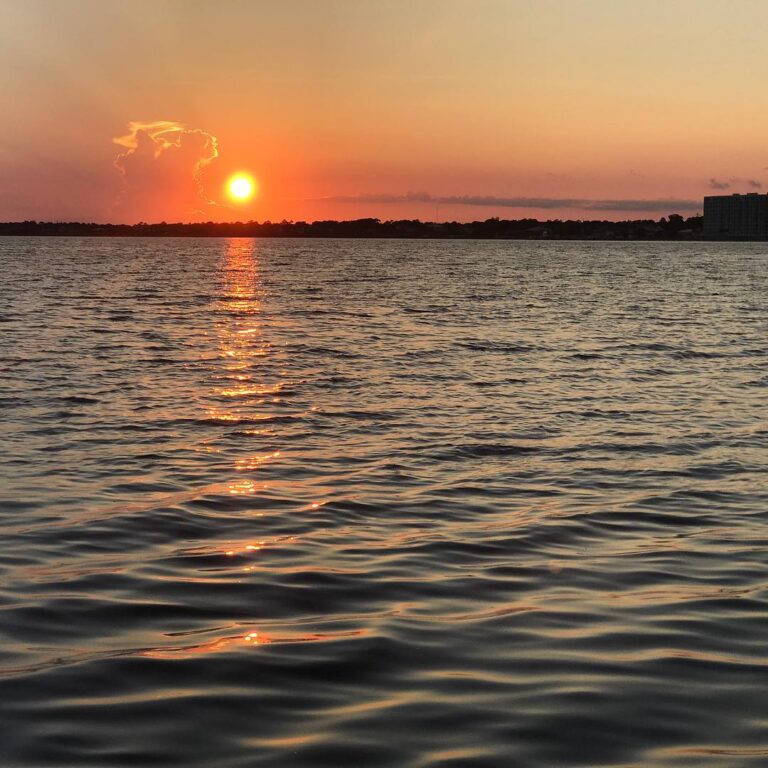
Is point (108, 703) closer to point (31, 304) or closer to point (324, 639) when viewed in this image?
point (324, 639)

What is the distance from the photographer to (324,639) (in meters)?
7.89

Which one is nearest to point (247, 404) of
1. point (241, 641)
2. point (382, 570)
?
point (382, 570)

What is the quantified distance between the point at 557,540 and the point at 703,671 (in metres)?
3.93

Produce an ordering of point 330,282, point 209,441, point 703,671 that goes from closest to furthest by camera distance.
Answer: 1. point 703,671
2. point 209,441
3. point 330,282

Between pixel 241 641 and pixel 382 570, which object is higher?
pixel 241 641

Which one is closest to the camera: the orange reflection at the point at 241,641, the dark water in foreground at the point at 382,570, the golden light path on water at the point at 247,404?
the dark water in foreground at the point at 382,570

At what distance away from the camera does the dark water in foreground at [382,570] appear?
6270mm

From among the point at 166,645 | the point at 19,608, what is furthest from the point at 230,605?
the point at 19,608

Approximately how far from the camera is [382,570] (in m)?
9.91

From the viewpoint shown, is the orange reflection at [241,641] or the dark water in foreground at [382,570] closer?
the dark water in foreground at [382,570]

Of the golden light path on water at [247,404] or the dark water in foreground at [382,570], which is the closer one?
the dark water in foreground at [382,570]

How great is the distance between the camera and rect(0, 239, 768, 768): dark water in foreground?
20.6 feet

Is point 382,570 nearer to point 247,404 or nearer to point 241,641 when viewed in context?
point 241,641

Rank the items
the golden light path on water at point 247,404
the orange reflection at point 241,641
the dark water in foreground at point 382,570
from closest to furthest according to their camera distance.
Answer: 1. the dark water in foreground at point 382,570
2. the orange reflection at point 241,641
3. the golden light path on water at point 247,404
